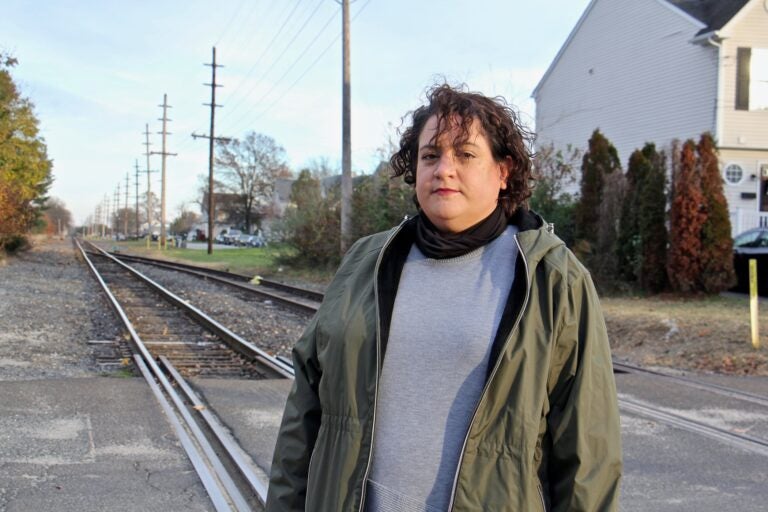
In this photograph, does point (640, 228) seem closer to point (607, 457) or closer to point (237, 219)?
point (607, 457)

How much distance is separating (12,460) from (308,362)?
3.92 m

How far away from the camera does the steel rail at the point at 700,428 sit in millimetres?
5797

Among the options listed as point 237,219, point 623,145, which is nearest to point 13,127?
point 623,145

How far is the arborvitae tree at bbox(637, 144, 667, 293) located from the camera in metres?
15.4

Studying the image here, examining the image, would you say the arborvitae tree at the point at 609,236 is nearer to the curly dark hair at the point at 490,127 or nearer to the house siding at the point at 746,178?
the house siding at the point at 746,178

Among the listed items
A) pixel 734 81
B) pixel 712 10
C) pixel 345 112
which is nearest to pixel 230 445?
pixel 345 112

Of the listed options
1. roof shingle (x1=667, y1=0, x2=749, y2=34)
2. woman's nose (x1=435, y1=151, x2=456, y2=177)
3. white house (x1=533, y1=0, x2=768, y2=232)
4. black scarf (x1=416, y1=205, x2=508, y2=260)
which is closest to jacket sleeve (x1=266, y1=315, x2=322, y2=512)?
black scarf (x1=416, y1=205, x2=508, y2=260)

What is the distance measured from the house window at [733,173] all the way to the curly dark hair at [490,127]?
22165mm

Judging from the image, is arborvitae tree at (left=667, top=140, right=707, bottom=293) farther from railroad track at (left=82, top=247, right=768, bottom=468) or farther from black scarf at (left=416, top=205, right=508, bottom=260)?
black scarf at (left=416, top=205, right=508, bottom=260)

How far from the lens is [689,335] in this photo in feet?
34.6

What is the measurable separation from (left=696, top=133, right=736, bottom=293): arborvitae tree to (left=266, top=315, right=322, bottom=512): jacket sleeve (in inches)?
554

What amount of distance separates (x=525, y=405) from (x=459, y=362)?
0.21 m

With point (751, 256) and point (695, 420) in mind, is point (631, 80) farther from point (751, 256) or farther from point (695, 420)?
point (695, 420)

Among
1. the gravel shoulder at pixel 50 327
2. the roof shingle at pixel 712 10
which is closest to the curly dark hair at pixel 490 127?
the gravel shoulder at pixel 50 327
